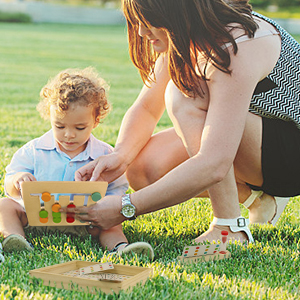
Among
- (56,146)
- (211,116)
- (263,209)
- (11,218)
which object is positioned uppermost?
(211,116)

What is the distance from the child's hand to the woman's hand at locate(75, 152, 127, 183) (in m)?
0.22

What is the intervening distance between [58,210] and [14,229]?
0.23 meters

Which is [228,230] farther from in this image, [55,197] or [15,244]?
[15,244]

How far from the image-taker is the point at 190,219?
114 inches

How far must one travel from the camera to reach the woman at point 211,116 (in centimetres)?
228

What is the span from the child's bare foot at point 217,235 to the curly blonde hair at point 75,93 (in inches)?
32.0

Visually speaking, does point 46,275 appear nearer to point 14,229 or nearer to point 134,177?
point 14,229

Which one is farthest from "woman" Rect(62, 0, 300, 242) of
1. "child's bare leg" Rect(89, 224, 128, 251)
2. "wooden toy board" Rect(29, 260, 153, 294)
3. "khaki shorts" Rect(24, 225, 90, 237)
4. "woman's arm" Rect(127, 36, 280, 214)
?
"wooden toy board" Rect(29, 260, 153, 294)

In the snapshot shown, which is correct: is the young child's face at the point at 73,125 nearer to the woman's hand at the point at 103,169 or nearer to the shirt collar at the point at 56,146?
the shirt collar at the point at 56,146

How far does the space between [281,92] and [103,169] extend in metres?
0.90

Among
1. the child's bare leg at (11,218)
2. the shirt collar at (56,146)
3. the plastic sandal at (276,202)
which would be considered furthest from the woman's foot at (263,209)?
the child's bare leg at (11,218)

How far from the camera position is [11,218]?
2.60 meters

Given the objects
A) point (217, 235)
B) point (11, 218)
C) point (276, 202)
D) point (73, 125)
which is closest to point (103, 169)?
point (73, 125)

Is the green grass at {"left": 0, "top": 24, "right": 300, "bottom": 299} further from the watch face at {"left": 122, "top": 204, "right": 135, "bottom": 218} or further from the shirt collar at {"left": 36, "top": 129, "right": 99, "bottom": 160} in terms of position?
the shirt collar at {"left": 36, "top": 129, "right": 99, "bottom": 160}
